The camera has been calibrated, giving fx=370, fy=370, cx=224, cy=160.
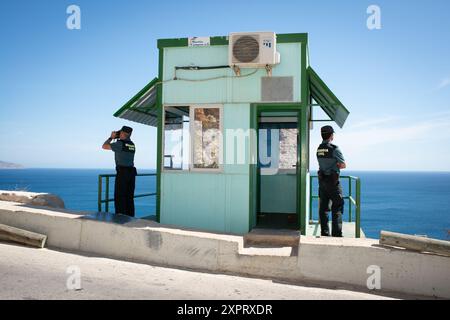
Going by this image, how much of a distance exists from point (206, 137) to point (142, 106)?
200 cm

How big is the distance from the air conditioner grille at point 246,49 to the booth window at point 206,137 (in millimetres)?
1175

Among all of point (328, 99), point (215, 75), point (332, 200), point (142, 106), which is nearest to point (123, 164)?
point (142, 106)

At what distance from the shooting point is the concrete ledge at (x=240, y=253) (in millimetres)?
5312

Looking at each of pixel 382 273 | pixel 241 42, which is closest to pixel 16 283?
pixel 382 273

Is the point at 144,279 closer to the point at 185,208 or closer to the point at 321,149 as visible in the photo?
the point at 185,208

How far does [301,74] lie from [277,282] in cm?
408

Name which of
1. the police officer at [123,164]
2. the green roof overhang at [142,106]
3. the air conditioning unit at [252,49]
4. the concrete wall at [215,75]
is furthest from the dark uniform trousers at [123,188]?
the air conditioning unit at [252,49]

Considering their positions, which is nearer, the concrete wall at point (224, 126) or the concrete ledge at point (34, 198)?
the concrete wall at point (224, 126)

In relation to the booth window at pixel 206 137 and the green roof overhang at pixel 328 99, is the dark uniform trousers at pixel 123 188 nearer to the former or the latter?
the booth window at pixel 206 137

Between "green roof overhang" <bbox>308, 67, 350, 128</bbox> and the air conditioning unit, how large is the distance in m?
0.94

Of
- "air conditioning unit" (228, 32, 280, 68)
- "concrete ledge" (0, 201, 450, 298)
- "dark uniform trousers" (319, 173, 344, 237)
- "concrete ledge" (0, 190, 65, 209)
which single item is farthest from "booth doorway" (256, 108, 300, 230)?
"concrete ledge" (0, 190, 65, 209)

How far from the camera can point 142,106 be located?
8758 mm

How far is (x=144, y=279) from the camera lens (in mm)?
5332

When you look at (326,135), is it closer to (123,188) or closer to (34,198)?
(123,188)
